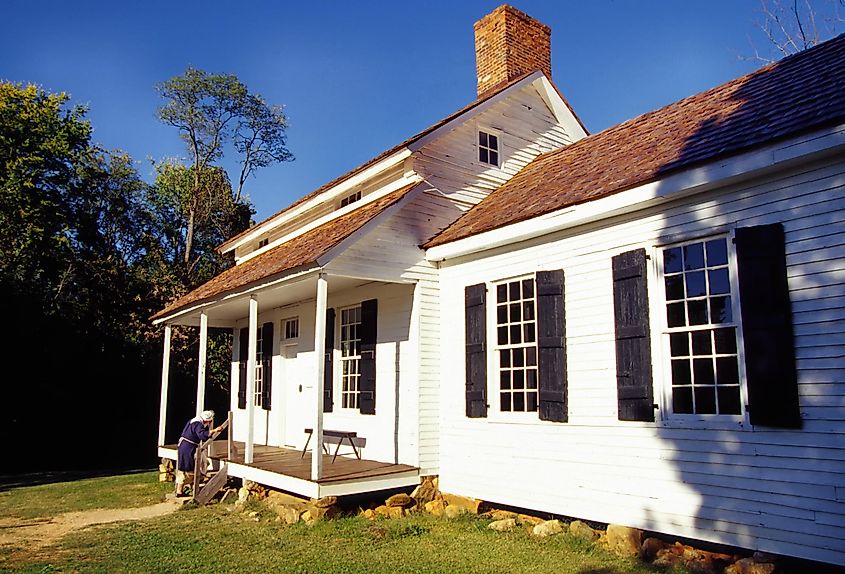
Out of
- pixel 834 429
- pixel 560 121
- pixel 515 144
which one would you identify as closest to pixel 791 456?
pixel 834 429

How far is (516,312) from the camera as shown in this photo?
9422 mm

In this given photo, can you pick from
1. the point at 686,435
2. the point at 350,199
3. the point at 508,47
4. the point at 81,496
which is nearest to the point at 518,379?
the point at 686,435

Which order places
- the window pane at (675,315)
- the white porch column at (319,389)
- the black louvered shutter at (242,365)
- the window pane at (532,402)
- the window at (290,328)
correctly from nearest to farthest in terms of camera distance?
the window pane at (675,315)
the window pane at (532,402)
the white porch column at (319,389)
the window at (290,328)
the black louvered shutter at (242,365)

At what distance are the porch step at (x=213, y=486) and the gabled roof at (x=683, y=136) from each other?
18.0 feet

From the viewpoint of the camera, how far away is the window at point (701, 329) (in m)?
6.74

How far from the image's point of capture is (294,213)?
48.7ft

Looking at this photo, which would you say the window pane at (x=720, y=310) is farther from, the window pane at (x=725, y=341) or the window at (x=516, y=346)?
the window at (x=516, y=346)

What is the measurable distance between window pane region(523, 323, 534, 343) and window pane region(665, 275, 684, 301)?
2200 millimetres

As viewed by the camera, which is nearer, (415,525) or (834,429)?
(834,429)

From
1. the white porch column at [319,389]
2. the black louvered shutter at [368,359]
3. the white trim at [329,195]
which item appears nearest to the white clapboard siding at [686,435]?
the black louvered shutter at [368,359]

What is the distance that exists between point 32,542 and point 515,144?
34.0ft

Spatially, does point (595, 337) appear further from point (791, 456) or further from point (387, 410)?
point (387, 410)

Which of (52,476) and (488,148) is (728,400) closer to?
(488,148)

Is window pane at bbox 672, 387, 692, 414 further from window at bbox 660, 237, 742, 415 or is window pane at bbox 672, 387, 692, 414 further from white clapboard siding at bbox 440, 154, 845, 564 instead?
white clapboard siding at bbox 440, 154, 845, 564
